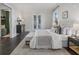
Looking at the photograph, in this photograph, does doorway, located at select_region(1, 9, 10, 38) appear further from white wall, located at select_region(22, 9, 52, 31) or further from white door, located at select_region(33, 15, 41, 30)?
white door, located at select_region(33, 15, 41, 30)

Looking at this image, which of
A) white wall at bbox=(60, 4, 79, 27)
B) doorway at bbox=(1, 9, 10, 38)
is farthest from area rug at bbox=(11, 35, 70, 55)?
white wall at bbox=(60, 4, 79, 27)

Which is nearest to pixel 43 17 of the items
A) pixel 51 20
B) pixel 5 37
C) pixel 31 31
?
pixel 51 20

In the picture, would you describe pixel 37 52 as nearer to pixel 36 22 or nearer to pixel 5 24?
pixel 36 22

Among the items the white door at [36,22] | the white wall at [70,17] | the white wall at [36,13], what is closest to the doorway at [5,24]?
the white wall at [36,13]

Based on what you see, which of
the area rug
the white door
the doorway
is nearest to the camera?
the area rug

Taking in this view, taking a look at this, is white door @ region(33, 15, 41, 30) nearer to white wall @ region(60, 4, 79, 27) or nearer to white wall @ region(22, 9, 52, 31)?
white wall @ region(22, 9, 52, 31)

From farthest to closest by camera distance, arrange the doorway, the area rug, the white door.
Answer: the white door → the doorway → the area rug

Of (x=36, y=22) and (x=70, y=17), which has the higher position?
(x=70, y=17)

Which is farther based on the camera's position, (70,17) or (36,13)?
(36,13)

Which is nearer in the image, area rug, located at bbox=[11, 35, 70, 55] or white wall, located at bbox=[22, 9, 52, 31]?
area rug, located at bbox=[11, 35, 70, 55]

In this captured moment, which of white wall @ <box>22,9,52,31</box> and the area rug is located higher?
white wall @ <box>22,9,52,31</box>

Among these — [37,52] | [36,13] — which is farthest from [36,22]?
[37,52]

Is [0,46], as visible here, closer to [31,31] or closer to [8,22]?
[8,22]

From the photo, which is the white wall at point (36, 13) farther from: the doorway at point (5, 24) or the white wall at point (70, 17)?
the doorway at point (5, 24)
